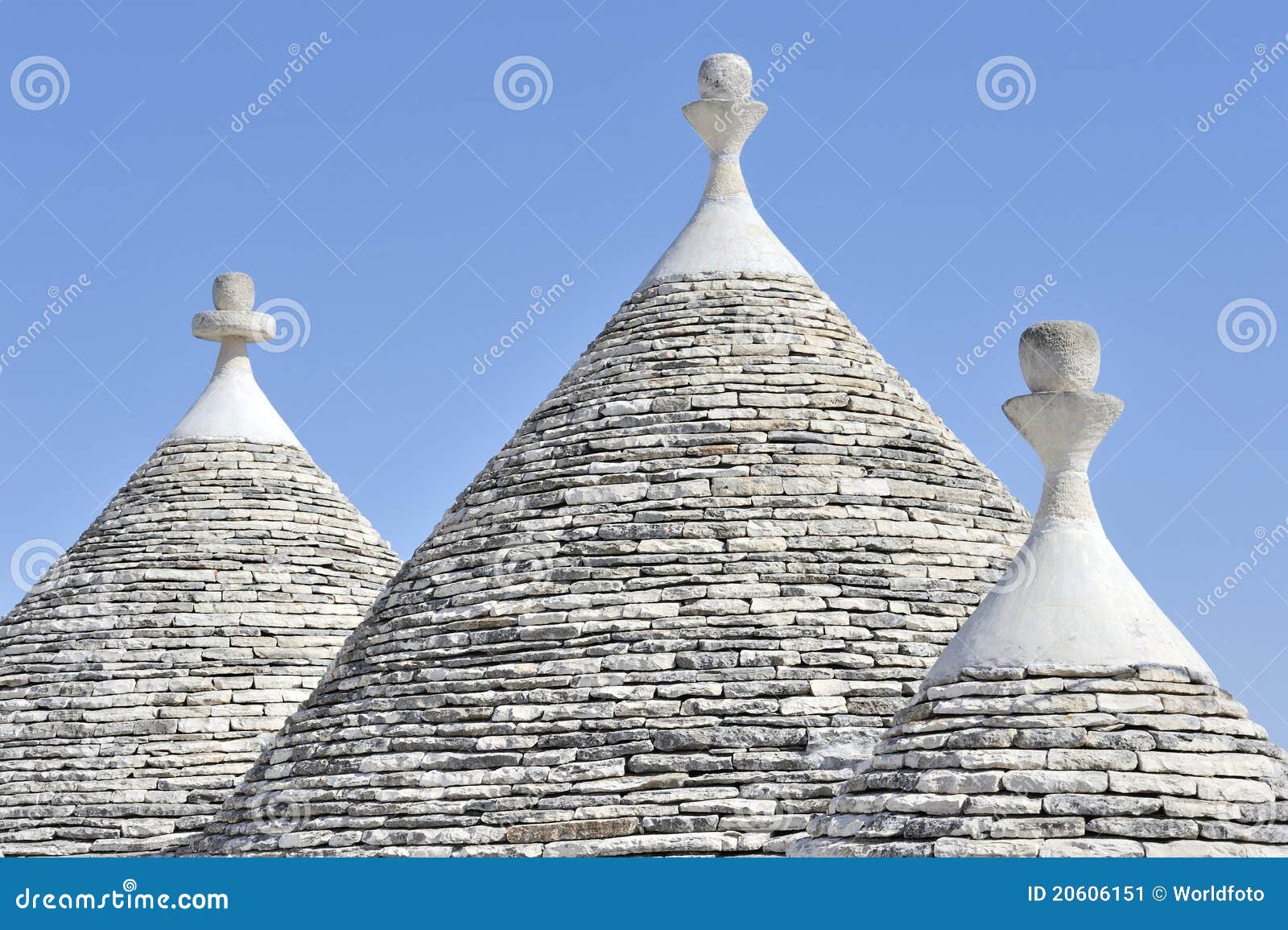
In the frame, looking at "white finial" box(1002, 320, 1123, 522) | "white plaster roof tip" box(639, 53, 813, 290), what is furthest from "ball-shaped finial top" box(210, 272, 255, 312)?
"white finial" box(1002, 320, 1123, 522)

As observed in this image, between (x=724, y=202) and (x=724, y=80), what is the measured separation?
36.2 inches

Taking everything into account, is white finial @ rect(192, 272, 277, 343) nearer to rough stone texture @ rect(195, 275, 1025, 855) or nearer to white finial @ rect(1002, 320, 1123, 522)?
rough stone texture @ rect(195, 275, 1025, 855)

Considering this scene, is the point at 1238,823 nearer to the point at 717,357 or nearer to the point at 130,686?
the point at 717,357

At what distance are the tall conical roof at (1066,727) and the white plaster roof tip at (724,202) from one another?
5.37m

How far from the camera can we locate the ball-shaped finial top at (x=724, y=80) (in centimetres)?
1756

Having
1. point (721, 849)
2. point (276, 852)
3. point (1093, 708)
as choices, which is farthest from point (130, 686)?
point (1093, 708)

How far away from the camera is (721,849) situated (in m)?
13.6

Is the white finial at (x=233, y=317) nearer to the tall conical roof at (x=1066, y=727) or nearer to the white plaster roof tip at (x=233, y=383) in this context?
the white plaster roof tip at (x=233, y=383)

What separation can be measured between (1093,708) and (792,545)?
4.17 m

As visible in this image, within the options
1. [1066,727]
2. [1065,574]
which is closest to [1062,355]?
[1065,574]

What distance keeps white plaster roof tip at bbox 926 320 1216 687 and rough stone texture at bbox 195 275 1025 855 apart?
2428mm

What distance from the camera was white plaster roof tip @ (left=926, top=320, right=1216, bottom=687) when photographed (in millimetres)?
11523

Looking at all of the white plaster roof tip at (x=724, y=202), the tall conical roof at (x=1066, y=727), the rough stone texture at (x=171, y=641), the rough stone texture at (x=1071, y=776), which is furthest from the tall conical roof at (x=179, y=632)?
the rough stone texture at (x=1071, y=776)

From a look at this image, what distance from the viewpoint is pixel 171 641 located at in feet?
62.1
